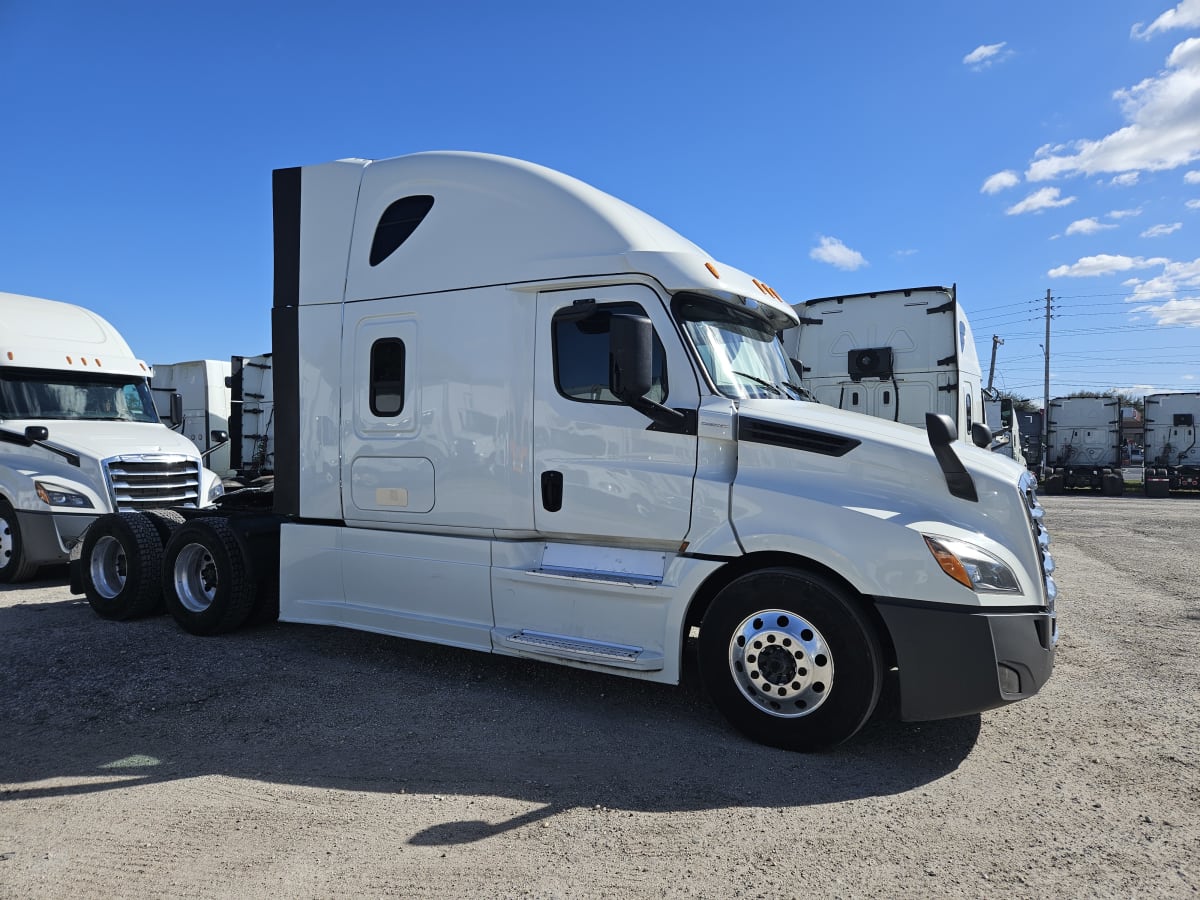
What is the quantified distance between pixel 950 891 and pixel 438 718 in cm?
285

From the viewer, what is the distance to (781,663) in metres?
4.11

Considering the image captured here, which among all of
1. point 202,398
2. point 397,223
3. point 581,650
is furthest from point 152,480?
point 202,398

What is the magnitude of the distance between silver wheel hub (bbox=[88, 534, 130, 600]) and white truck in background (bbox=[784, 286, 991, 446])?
24.0 ft

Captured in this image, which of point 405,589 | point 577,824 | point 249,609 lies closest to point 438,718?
point 405,589

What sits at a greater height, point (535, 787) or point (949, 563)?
point (949, 563)

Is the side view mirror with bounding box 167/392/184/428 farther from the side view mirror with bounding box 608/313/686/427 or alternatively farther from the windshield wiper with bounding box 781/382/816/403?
the windshield wiper with bounding box 781/382/816/403

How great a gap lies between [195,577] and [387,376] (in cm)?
278

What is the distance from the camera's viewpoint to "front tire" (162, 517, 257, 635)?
616 cm

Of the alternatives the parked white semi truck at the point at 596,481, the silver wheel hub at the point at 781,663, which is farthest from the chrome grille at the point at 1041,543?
the silver wheel hub at the point at 781,663

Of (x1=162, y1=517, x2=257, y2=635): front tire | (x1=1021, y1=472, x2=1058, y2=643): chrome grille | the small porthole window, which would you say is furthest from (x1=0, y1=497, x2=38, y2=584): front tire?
(x1=1021, y1=472, x2=1058, y2=643): chrome grille

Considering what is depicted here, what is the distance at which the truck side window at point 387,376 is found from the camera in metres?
5.40

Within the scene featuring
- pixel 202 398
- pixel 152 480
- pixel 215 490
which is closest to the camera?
pixel 152 480

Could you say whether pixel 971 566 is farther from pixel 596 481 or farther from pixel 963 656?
pixel 596 481

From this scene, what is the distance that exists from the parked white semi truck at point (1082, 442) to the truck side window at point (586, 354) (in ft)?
93.2
